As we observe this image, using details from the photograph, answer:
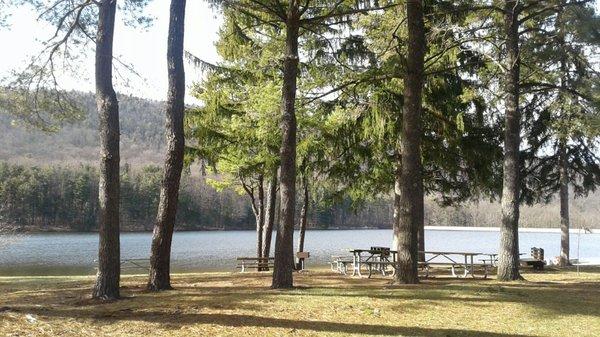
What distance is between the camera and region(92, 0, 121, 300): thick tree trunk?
8531mm

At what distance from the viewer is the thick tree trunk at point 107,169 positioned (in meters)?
8.53

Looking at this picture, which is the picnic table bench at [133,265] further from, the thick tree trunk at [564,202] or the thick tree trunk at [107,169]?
the thick tree trunk at [564,202]

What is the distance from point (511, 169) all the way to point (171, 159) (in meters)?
8.13

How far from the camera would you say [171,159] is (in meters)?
9.56

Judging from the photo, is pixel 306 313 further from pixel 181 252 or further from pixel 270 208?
pixel 181 252

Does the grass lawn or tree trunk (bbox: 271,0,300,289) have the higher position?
tree trunk (bbox: 271,0,300,289)

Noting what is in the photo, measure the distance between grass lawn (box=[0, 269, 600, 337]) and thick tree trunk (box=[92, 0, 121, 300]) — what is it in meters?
0.46

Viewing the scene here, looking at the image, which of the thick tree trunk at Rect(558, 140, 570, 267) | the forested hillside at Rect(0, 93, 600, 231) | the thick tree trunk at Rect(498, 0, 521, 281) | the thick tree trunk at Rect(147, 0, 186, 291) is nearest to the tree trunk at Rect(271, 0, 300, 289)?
the thick tree trunk at Rect(147, 0, 186, 291)

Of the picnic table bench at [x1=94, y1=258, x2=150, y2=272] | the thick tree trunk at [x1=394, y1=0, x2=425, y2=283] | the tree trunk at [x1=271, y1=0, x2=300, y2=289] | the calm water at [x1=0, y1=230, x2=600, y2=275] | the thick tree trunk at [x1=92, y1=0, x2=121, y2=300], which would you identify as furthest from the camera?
the calm water at [x1=0, y1=230, x2=600, y2=275]

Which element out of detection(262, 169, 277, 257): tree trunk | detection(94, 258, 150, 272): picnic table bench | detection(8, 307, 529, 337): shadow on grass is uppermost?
detection(262, 169, 277, 257): tree trunk

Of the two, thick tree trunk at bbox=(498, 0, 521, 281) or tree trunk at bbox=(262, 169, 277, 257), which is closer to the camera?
thick tree trunk at bbox=(498, 0, 521, 281)

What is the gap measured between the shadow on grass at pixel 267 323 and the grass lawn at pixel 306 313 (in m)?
0.01

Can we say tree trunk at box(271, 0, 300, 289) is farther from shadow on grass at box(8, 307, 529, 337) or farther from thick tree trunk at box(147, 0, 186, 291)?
shadow on grass at box(8, 307, 529, 337)

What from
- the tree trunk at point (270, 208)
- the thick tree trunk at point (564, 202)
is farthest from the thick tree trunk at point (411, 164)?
the thick tree trunk at point (564, 202)
